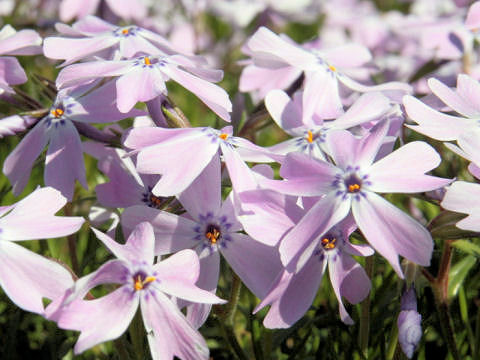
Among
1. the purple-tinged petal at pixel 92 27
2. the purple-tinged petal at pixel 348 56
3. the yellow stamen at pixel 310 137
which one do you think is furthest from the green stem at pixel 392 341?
the purple-tinged petal at pixel 92 27

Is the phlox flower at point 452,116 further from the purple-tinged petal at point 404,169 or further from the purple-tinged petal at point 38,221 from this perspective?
the purple-tinged petal at point 38,221

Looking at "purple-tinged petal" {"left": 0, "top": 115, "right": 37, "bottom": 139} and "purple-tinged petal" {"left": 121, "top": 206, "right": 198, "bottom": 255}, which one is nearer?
"purple-tinged petal" {"left": 121, "top": 206, "right": 198, "bottom": 255}

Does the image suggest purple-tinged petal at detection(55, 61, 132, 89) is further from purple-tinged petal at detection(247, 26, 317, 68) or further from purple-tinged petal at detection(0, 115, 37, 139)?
purple-tinged petal at detection(247, 26, 317, 68)

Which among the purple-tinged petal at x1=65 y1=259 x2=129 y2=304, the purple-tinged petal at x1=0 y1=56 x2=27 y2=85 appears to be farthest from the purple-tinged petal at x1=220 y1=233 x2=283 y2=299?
the purple-tinged petal at x1=0 y1=56 x2=27 y2=85

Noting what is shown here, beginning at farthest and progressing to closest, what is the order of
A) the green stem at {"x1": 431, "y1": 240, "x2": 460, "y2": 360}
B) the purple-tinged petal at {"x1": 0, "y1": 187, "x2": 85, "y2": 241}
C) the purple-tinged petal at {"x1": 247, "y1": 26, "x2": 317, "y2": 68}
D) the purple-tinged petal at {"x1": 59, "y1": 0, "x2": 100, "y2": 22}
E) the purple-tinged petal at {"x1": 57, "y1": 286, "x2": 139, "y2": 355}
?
the purple-tinged petal at {"x1": 59, "y1": 0, "x2": 100, "y2": 22} < the purple-tinged petal at {"x1": 247, "y1": 26, "x2": 317, "y2": 68} < the green stem at {"x1": 431, "y1": 240, "x2": 460, "y2": 360} < the purple-tinged petal at {"x1": 0, "y1": 187, "x2": 85, "y2": 241} < the purple-tinged petal at {"x1": 57, "y1": 286, "x2": 139, "y2": 355}

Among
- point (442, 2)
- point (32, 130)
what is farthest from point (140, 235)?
point (442, 2)

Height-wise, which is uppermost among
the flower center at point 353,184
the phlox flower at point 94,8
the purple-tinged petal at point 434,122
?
the purple-tinged petal at point 434,122
